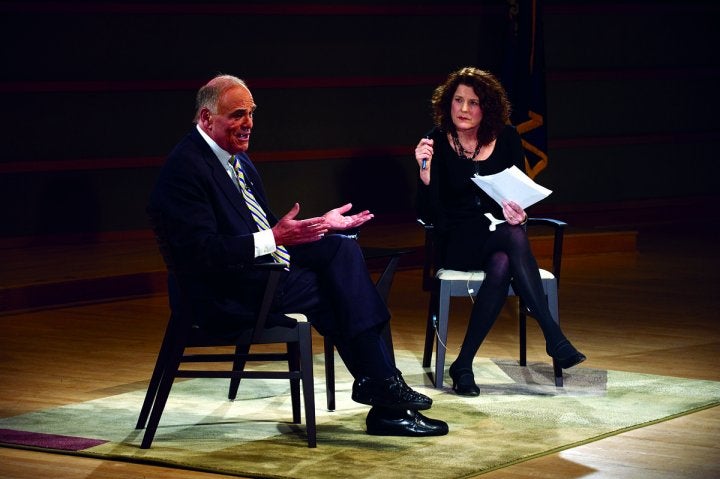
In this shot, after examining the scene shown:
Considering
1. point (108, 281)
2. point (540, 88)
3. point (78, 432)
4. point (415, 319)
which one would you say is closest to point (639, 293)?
point (415, 319)

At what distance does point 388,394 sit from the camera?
4406mm

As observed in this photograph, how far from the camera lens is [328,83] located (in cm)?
1009

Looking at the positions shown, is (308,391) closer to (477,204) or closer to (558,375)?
(558,375)

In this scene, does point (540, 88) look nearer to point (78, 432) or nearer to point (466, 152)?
point (466, 152)

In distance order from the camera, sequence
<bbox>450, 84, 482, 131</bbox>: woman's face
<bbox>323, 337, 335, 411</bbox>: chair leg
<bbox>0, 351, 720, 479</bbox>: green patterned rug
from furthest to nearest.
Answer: <bbox>450, 84, 482, 131</bbox>: woman's face → <bbox>323, 337, 335, 411</bbox>: chair leg → <bbox>0, 351, 720, 479</bbox>: green patterned rug

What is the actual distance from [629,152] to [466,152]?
6290 millimetres

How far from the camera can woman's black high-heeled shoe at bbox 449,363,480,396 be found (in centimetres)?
517

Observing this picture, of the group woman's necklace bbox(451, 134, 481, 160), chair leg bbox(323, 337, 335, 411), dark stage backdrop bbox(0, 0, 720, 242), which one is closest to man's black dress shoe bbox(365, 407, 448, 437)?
chair leg bbox(323, 337, 335, 411)

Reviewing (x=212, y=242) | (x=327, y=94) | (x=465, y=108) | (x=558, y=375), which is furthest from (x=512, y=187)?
(x=327, y=94)

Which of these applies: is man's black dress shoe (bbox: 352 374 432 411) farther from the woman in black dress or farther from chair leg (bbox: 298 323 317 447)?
the woman in black dress

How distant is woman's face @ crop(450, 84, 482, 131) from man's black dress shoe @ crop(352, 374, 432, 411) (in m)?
1.45

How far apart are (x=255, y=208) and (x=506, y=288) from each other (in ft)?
3.72

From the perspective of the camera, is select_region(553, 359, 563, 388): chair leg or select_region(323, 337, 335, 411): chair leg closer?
select_region(323, 337, 335, 411): chair leg

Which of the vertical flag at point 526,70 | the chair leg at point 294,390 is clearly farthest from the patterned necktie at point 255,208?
the vertical flag at point 526,70
